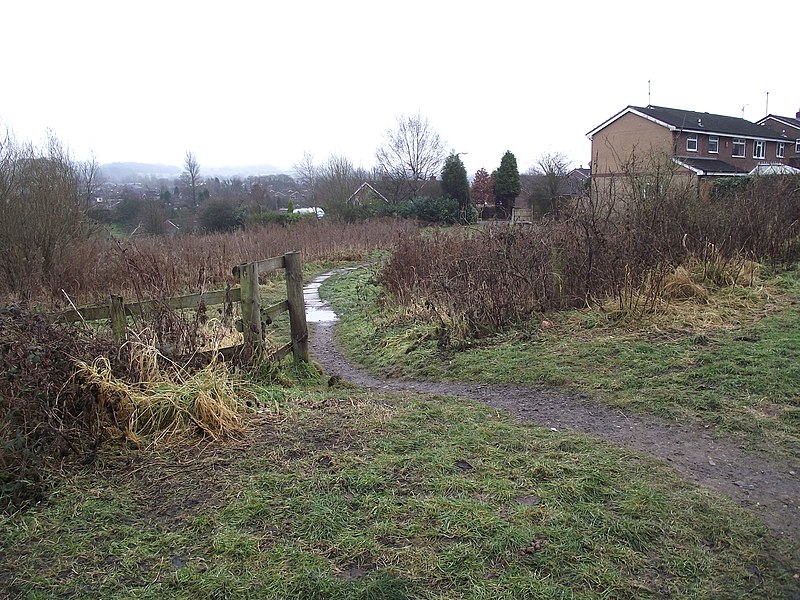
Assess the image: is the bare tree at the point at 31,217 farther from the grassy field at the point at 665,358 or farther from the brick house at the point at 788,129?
the brick house at the point at 788,129

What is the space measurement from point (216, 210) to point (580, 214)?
2945 centimetres

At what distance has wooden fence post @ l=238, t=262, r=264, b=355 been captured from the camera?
5.75 metres

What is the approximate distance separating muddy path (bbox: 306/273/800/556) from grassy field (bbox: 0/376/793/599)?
0.27 metres

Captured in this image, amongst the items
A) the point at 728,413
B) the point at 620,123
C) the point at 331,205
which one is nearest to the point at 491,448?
the point at 728,413

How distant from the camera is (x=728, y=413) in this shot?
4.87m

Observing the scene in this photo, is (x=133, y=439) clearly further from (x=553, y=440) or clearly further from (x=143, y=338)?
(x=553, y=440)

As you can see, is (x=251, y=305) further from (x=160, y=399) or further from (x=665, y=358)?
(x=665, y=358)

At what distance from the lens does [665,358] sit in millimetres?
6227

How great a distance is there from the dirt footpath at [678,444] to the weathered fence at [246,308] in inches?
45.4

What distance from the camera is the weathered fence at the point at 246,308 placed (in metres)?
5.17

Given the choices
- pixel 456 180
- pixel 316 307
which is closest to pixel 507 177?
pixel 456 180

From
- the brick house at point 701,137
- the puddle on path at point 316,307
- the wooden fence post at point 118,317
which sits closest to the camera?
the wooden fence post at point 118,317

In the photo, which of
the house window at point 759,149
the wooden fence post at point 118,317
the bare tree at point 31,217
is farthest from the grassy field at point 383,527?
the house window at point 759,149

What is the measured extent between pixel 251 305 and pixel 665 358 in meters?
4.39
